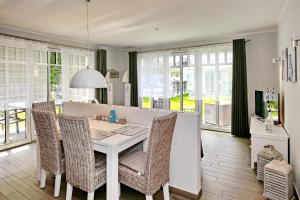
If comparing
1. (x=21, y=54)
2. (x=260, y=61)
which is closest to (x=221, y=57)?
(x=260, y=61)

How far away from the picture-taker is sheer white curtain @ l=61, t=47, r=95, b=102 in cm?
518

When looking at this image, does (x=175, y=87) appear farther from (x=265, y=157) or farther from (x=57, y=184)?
(x=57, y=184)

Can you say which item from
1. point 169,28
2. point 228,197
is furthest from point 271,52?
point 228,197

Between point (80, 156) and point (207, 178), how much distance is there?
1847 mm

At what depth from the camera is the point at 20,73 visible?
4312 mm

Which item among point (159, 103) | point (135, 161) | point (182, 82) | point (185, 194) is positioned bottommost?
→ point (185, 194)

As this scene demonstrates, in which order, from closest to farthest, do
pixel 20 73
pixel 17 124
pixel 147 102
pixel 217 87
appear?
1. pixel 20 73
2. pixel 17 124
3. pixel 217 87
4. pixel 147 102

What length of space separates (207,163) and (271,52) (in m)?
3.22

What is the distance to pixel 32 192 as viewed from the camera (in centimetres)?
249

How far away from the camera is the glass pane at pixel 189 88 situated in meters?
5.77

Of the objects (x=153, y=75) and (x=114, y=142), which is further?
(x=153, y=75)

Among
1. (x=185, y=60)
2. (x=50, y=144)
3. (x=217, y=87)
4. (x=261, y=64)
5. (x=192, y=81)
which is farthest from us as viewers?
(x=185, y=60)

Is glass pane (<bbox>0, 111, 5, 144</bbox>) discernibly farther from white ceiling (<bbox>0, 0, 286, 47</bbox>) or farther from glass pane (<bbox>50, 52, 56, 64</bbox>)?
white ceiling (<bbox>0, 0, 286, 47</bbox>)

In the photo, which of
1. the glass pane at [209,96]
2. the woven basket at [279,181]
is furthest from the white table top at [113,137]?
the glass pane at [209,96]
